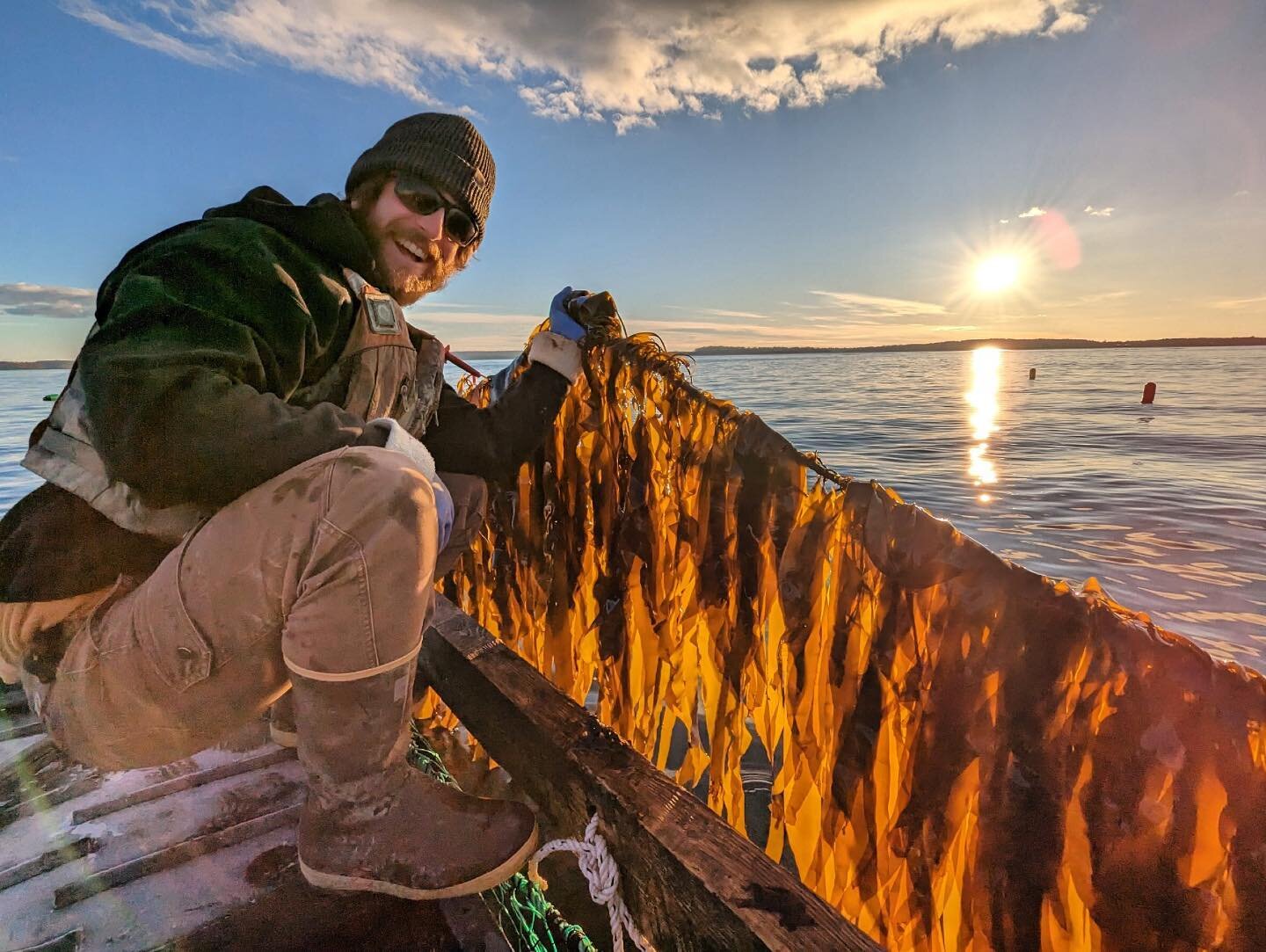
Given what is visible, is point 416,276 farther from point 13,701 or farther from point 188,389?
point 13,701

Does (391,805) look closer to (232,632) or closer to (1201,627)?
(232,632)

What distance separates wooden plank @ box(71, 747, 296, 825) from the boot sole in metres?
0.90

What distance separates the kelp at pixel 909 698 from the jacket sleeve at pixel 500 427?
0.21 metres

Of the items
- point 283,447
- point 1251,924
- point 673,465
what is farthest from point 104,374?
point 1251,924

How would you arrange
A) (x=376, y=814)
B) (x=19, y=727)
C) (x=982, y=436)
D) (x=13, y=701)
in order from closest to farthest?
(x=376, y=814) → (x=19, y=727) → (x=13, y=701) → (x=982, y=436)

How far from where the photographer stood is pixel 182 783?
244 cm

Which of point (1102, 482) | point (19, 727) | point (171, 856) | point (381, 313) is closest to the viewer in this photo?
point (171, 856)

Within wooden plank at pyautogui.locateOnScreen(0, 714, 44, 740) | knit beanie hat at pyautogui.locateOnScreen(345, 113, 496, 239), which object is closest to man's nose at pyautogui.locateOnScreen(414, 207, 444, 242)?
knit beanie hat at pyautogui.locateOnScreen(345, 113, 496, 239)

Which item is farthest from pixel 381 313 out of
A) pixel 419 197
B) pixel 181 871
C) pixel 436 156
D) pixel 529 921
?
pixel 529 921

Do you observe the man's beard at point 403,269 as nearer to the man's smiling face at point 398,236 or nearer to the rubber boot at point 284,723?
the man's smiling face at point 398,236

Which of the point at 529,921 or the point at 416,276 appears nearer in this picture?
the point at 529,921

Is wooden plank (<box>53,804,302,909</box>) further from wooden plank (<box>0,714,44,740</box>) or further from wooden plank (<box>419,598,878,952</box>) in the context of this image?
wooden plank (<box>0,714,44,740</box>)

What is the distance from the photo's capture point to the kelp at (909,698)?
1165 millimetres

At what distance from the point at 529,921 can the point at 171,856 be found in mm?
1151
